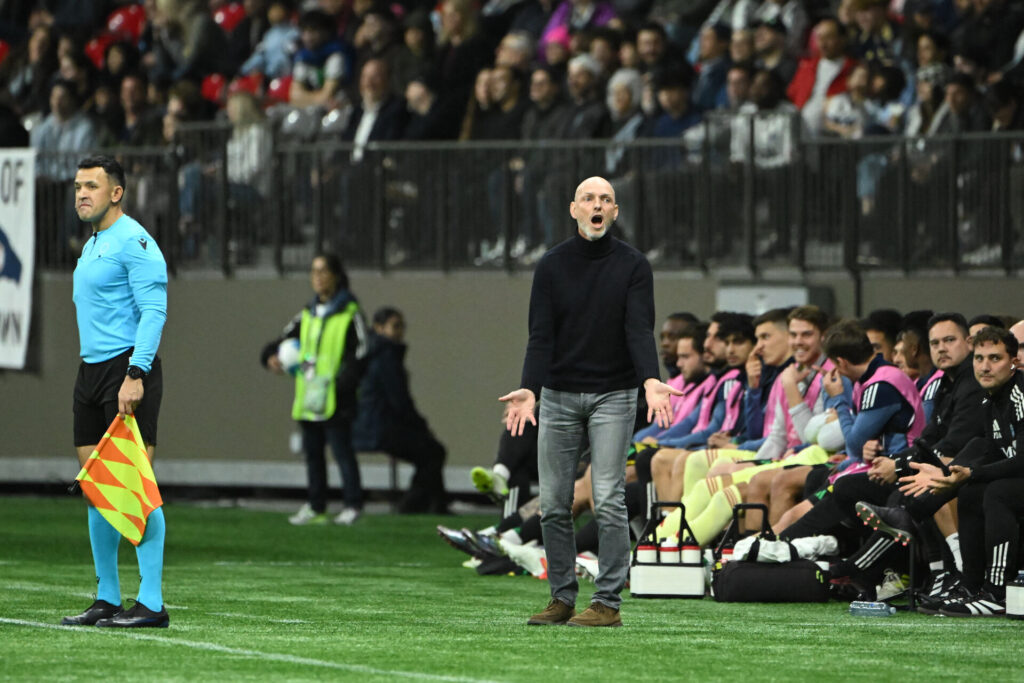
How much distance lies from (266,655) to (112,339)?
1661 mm

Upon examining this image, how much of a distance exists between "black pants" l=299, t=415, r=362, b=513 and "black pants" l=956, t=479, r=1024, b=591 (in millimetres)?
7439

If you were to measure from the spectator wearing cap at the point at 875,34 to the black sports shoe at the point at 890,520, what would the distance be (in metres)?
7.86

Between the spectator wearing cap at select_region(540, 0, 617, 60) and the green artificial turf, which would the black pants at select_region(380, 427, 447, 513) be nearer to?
the green artificial turf

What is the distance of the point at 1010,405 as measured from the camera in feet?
34.1

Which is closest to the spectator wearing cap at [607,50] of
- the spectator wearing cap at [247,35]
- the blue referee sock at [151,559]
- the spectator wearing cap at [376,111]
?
the spectator wearing cap at [376,111]

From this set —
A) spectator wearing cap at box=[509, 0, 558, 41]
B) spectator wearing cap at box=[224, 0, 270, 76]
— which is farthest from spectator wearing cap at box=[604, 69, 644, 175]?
spectator wearing cap at box=[224, 0, 270, 76]

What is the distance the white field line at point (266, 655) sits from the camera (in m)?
7.58

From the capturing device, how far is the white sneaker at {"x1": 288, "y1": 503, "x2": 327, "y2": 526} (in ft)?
55.6

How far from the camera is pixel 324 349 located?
56.0 ft

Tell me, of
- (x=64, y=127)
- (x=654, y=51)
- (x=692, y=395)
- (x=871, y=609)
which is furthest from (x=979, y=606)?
(x=64, y=127)

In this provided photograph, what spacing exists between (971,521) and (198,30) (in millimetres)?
15341

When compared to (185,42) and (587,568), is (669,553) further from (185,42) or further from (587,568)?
(185,42)

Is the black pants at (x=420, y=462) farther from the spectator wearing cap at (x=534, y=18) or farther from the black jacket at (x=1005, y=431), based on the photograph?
the black jacket at (x=1005, y=431)

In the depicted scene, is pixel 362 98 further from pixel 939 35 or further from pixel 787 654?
pixel 787 654
